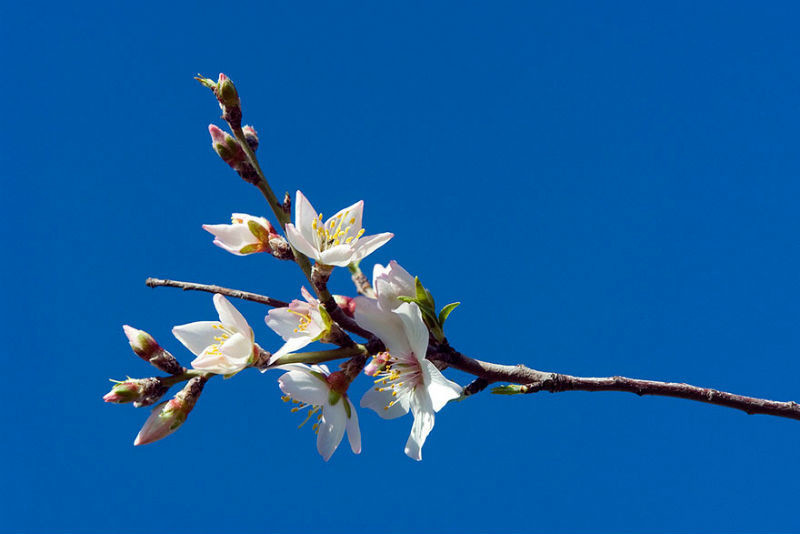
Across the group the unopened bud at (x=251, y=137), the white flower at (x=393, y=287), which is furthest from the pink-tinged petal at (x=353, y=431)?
the unopened bud at (x=251, y=137)

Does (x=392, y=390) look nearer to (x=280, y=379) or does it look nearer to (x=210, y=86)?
(x=280, y=379)

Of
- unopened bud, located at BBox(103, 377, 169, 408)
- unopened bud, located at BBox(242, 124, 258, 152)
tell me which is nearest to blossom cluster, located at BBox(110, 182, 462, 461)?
unopened bud, located at BBox(103, 377, 169, 408)

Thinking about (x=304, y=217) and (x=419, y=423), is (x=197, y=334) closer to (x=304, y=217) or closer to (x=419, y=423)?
(x=304, y=217)

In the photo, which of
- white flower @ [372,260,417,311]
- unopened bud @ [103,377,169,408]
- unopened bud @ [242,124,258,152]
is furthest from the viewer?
unopened bud @ [242,124,258,152]

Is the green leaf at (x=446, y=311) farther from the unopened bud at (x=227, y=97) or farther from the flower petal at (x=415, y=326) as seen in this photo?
the unopened bud at (x=227, y=97)

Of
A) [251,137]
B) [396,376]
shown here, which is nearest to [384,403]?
[396,376]

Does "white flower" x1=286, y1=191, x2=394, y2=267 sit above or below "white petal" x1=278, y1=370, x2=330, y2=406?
above

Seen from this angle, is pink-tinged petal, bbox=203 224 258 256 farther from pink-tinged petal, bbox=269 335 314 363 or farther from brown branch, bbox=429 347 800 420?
brown branch, bbox=429 347 800 420

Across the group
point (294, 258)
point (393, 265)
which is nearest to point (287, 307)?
point (294, 258)
